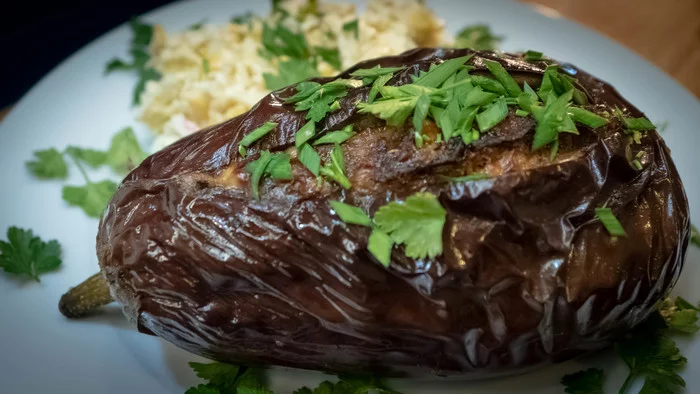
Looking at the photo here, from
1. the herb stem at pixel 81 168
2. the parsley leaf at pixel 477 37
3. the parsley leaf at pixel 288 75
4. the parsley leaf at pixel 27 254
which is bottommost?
the parsley leaf at pixel 27 254

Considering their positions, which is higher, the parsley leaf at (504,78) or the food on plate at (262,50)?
the food on plate at (262,50)

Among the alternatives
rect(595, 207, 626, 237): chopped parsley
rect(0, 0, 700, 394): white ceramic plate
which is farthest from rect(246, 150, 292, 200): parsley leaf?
rect(595, 207, 626, 237): chopped parsley

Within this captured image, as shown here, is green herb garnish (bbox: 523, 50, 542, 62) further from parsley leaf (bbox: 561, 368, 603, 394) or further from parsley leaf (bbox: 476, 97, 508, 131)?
parsley leaf (bbox: 561, 368, 603, 394)

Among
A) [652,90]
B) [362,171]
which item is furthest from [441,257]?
[652,90]

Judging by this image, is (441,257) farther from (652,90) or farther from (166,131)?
(652,90)

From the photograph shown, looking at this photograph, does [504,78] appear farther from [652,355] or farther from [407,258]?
[652,355]

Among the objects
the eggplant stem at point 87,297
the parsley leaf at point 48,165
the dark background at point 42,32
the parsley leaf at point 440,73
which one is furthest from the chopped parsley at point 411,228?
the dark background at point 42,32

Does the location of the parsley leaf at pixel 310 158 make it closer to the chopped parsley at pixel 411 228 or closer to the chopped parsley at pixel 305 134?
the chopped parsley at pixel 305 134
